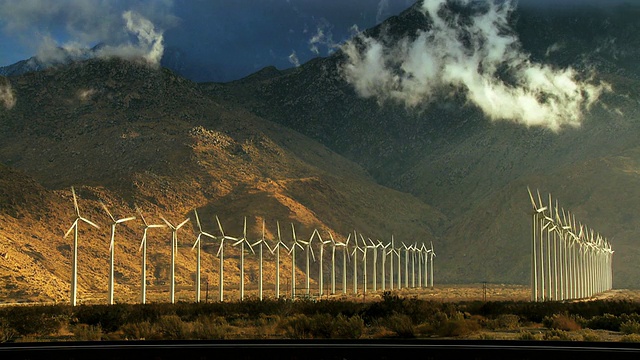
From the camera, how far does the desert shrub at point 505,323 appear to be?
166 feet

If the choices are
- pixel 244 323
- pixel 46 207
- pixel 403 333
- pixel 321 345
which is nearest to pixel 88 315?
pixel 244 323

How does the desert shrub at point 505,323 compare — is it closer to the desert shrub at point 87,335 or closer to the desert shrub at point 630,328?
the desert shrub at point 630,328

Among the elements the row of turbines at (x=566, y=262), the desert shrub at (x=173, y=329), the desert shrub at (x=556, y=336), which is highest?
the row of turbines at (x=566, y=262)

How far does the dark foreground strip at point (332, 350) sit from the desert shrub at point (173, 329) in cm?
578

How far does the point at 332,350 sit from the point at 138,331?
1522 cm

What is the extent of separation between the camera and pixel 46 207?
178 m

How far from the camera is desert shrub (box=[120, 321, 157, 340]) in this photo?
43688 millimetres

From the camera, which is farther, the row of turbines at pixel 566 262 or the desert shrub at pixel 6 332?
the row of turbines at pixel 566 262

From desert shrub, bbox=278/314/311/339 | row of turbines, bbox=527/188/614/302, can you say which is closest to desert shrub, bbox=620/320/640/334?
desert shrub, bbox=278/314/311/339

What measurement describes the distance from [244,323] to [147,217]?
148143mm

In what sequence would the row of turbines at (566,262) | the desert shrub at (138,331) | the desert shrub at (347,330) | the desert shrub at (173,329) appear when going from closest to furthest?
the desert shrub at (347,330), the desert shrub at (173,329), the desert shrub at (138,331), the row of turbines at (566,262)

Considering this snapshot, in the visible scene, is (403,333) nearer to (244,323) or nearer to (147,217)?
(244,323)

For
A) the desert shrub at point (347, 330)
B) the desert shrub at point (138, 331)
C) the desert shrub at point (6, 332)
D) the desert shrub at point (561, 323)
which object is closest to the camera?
the desert shrub at point (347, 330)

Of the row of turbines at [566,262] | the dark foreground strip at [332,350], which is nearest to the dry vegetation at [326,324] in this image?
the dark foreground strip at [332,350]
